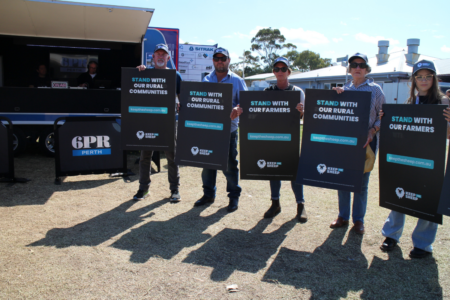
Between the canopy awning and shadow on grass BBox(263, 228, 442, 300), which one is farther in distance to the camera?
the canopy awning

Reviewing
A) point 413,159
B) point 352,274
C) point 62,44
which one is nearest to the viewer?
point 352,274

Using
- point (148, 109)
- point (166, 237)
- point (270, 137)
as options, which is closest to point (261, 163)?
point (270, 137)

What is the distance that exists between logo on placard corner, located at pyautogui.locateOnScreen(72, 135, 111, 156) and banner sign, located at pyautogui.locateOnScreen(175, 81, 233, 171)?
87.2 inches

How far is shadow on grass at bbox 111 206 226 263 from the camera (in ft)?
10.8

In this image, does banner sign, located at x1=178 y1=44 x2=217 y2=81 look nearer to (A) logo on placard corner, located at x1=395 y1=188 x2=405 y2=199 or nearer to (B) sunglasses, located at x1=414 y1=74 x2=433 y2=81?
(B) sunglasses, located at x1=414 y1=74 x2=433 y2=81

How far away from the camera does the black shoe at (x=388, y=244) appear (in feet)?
11.1

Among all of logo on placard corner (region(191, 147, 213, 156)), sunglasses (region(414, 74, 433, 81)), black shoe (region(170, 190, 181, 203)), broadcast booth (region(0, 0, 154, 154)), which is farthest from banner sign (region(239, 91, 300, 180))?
broadcast booth (region(0, 0, 154, 154))

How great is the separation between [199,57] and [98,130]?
645cm

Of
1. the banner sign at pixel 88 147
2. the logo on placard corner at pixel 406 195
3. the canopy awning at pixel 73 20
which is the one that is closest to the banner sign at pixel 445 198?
the logo on placard corner at pixel 406 195

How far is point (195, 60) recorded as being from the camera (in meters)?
11.6

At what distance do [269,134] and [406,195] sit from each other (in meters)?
1.50

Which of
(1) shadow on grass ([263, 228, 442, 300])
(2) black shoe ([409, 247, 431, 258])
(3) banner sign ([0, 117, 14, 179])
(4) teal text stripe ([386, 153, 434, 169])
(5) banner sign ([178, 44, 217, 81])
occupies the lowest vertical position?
(1) shadow on grass ([263, 228, 442, 300])

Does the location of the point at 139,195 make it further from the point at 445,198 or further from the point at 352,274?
the point at 445,198

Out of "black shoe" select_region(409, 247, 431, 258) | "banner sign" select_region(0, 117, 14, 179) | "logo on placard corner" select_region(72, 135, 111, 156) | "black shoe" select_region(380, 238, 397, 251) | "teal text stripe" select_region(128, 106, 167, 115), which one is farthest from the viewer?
"logo on placard corner" select_region(72, 135, 111, 156)
